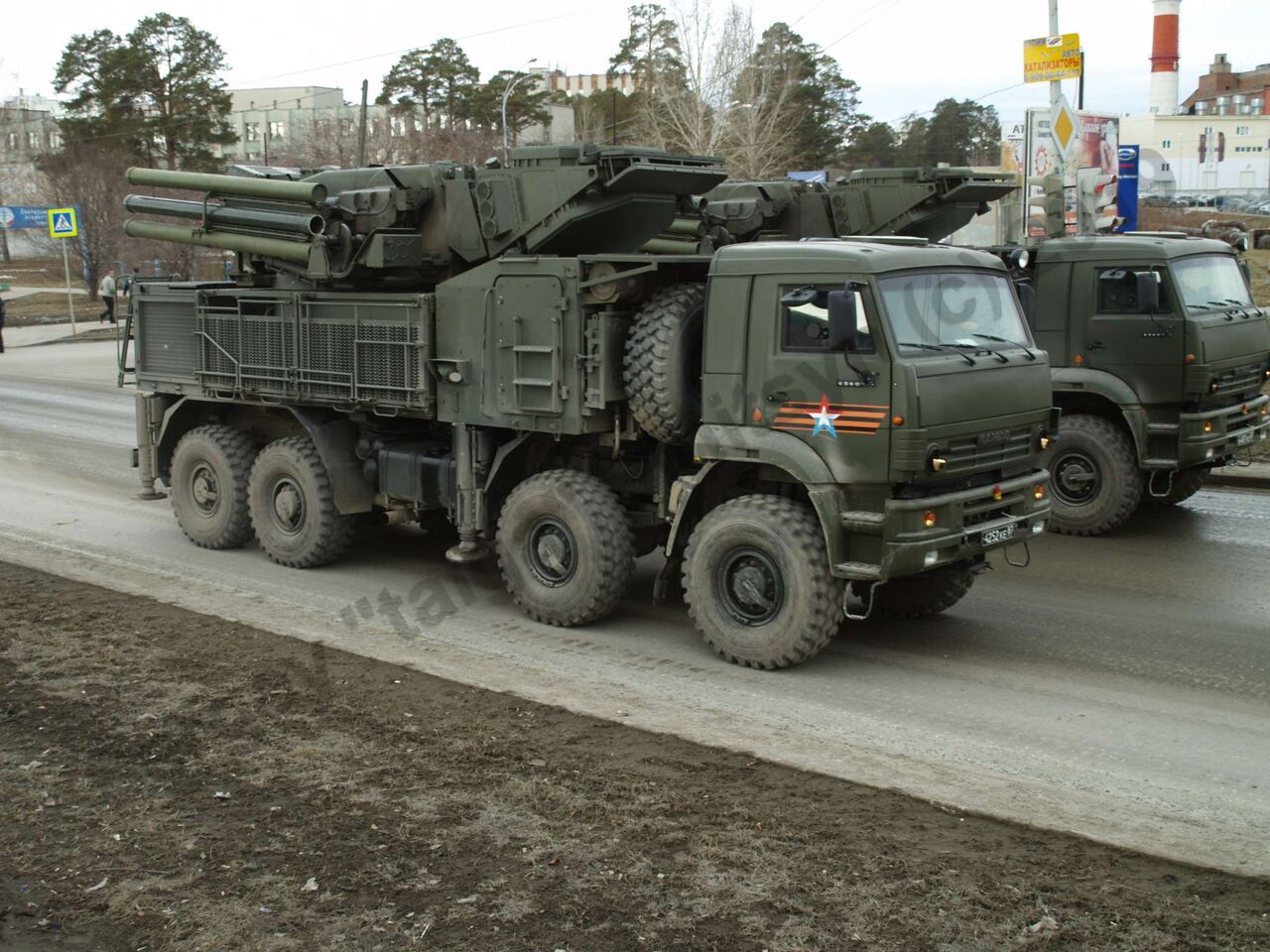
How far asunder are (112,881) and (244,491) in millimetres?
6658

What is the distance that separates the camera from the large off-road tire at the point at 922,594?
9.34 m

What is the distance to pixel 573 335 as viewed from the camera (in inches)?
358

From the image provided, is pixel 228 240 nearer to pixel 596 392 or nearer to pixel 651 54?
pixel 596 392

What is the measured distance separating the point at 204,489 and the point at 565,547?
14.1 feet

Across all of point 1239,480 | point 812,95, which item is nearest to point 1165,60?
point 812,95

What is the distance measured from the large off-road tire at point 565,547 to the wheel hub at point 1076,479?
5.12m

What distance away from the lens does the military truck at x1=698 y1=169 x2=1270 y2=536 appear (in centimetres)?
1209

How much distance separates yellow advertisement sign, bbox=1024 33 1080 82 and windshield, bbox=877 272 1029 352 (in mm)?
14158

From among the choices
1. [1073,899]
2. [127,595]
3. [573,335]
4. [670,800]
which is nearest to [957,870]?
[1073,899]

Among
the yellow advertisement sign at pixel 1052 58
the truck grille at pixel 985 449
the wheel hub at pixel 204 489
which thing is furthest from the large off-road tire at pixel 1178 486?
the yellow advertisement sign at pixel 1052 58

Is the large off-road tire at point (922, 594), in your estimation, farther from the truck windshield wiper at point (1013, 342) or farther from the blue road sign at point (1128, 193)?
the blue road sign at point (1128, 193)

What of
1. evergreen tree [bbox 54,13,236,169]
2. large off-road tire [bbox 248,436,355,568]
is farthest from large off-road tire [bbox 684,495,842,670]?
evergreen tree [bbox 54,13,236,169]

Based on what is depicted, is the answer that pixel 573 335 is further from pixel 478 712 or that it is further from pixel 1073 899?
pixel 1073 899

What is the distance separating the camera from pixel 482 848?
5750mm
